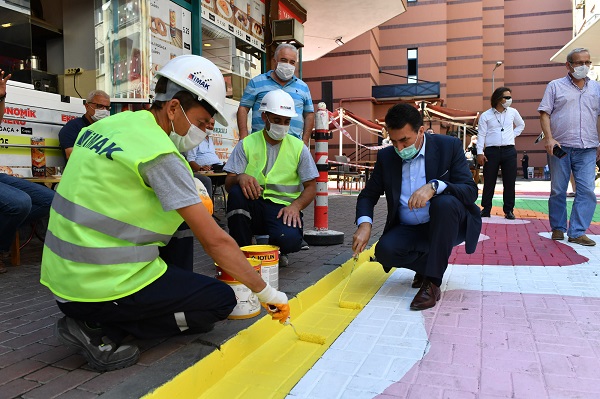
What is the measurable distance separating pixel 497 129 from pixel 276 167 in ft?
17.0

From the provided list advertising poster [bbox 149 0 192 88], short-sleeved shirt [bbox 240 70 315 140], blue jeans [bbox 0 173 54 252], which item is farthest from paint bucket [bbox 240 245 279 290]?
advertising poster [bbox 149 0 192 88]

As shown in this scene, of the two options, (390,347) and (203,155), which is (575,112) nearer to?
(390,347)

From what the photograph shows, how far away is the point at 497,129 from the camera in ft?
25.1

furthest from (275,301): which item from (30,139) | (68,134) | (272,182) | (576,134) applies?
(576,134)

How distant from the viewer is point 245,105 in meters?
5.07

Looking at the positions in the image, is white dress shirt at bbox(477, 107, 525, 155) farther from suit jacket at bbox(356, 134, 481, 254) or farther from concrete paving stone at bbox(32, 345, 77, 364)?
concrete paving stone at bbox(32, 345, 77, 364)

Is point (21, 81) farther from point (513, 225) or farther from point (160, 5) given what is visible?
point (513, 225)

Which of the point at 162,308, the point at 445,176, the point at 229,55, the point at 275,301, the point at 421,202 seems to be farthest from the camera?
the point at 229,55

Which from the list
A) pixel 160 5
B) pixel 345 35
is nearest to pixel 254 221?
pixel 160 5

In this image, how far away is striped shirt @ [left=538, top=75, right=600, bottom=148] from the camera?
209 inches

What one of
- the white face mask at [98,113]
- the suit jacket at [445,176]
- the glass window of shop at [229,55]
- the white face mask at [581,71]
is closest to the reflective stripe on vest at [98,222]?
the suit jacket at [445,176]

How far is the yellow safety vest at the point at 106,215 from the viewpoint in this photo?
6.36 feet

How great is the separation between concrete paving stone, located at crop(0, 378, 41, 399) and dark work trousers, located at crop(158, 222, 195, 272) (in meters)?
0.85

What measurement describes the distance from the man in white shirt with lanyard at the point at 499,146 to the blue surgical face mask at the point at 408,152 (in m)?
4.76
